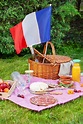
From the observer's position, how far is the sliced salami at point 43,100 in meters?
3.32

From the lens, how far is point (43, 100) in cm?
339

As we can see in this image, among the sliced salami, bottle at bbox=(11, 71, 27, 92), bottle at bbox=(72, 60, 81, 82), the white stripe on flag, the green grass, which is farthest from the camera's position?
the white stripe on flag

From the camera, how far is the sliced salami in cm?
332

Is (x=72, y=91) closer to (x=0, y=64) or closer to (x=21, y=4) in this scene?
(x=0, y=64)

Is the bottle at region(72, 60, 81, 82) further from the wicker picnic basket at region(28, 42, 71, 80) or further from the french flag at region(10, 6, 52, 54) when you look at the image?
the french flag at region(10, 6, 52, 54)

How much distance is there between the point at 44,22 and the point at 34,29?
0.18 m

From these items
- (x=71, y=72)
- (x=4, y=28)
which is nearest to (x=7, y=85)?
(x=71, y=72)

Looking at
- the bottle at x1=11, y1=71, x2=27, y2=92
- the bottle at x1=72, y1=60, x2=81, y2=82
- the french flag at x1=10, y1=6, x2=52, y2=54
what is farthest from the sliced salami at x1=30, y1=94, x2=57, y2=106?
the french flag at x1=10, y1=6, x2=52, y2=54

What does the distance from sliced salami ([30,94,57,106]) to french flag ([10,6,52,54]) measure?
980 millimetres

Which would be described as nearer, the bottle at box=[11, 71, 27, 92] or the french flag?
the bottle at box=[11, 71, 27, 92]

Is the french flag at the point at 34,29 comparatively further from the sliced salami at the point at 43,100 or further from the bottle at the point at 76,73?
the sliced salami at the point at 43,100

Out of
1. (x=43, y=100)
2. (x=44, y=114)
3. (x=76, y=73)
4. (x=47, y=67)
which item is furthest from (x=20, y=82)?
(x=44, y=114)

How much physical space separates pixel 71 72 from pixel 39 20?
0.83 metres


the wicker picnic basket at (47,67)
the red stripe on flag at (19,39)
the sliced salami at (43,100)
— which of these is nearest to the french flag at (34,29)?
the red stripe on flag at (19,39)
